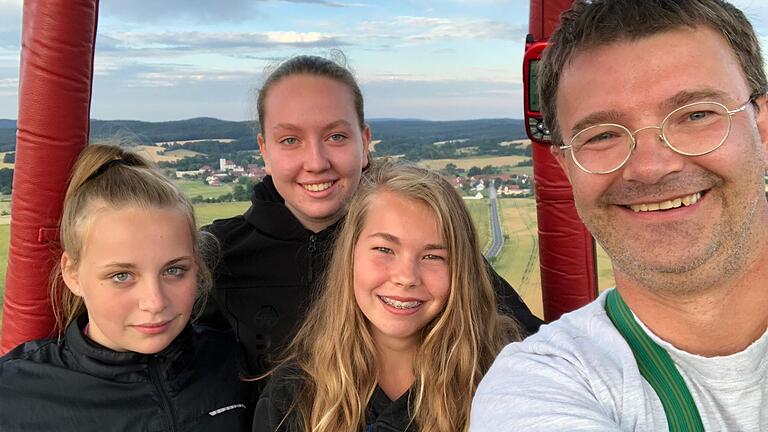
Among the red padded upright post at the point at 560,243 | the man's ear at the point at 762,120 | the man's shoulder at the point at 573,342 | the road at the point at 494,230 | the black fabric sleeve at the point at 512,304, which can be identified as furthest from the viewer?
the red padded upright post at the point at 560,243

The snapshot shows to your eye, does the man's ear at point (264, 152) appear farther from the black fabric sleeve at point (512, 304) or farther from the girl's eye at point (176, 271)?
the black fabric sleeve at point (512, 304)

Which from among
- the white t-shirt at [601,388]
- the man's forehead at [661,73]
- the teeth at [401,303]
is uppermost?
the man's forehead at [661,73]

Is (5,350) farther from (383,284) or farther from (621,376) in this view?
(621,376)

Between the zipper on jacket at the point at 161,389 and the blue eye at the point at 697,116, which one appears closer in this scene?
the blue eye at the point at 697,116

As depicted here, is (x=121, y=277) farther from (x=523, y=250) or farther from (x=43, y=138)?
(x=523, y=250)

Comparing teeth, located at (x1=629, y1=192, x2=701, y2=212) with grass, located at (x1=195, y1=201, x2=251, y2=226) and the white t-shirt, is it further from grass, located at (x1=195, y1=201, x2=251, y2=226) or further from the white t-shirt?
grass, located at (x1=195, y1=201, x2=251, y2=226)

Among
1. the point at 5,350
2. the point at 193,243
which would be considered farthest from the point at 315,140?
the point at 5,350

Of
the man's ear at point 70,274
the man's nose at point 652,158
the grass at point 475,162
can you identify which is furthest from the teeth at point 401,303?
the man's ear at point 70,274

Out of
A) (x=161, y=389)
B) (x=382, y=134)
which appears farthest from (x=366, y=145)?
(x=161, y=389)
